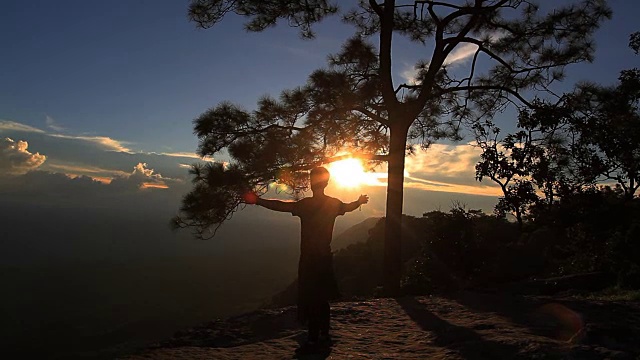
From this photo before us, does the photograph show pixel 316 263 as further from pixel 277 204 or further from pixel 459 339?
A: pixel 459 339

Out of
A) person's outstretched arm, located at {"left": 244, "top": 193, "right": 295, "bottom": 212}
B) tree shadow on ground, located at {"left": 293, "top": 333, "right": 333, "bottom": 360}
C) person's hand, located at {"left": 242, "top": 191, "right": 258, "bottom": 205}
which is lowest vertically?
tree shadow on ground, located at {"left": 293, "top": 333, "right": 333, "bottom": 360}

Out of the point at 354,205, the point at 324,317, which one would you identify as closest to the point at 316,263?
the point at 324,317

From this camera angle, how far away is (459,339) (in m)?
4.80

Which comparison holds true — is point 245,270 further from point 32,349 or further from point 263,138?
point 263,138

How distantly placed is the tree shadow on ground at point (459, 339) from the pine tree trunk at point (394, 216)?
2049 mm

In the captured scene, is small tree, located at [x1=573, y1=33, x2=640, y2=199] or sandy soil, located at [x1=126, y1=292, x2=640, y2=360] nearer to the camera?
sandy soil, located at [x1=126, y1=292, x2=640, y2=360]

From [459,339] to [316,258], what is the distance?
1772 mm

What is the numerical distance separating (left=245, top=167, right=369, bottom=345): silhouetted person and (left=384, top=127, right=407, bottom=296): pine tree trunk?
4.11 metres

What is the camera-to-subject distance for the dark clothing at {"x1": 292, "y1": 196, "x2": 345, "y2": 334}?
4906mm

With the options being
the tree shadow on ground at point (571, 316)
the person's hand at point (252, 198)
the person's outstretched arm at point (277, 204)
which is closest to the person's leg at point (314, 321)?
the person's outstretched arm at point (277, 204)

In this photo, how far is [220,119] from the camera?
8.68 meters

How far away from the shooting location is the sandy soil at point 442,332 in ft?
13.3

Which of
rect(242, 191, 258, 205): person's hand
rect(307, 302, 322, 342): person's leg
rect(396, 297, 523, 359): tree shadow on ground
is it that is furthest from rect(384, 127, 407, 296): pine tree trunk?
rect(307, 302, 322, 342): person's leg

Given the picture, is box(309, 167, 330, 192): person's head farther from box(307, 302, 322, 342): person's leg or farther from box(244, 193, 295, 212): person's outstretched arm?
box(307, 302, 322, 342): person's leg
